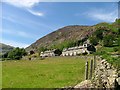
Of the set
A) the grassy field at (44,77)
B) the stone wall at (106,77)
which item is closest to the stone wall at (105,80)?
the stone wall at (106,77)

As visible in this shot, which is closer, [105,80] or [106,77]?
[105,80]

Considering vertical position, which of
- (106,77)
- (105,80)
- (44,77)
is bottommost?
(44,77)

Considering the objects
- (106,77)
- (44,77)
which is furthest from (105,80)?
(44,77)

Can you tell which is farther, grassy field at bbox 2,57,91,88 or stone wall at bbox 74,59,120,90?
grassy field at bbox 2,57,91,88

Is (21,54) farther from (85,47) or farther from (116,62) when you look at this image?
(116,62)

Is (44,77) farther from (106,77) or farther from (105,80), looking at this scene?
(105,80)

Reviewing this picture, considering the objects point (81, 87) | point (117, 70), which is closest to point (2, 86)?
point (81, 87)

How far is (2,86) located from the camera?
30.1 m

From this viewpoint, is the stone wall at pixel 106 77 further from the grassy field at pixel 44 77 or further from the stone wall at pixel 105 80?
the grassy field at pixel 44 77

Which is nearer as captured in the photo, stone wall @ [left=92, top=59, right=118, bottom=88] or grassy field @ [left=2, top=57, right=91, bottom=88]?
stone wall @ [left=92, top=59, right=118, bottom=88]

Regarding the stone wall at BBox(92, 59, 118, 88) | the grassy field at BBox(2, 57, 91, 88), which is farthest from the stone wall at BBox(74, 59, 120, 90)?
the grassy field at BBox(2, 57, 91, 88)

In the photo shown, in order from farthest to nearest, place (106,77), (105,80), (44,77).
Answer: (44,77) < (106,77) < (105,80)

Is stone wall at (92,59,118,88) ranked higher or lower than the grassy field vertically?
higher

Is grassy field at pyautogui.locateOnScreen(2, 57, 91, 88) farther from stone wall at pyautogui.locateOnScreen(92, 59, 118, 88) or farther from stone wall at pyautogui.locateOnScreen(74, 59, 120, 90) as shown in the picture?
stone wall at pyautogui.locateOnScreen(74, 59, 120, 90)
